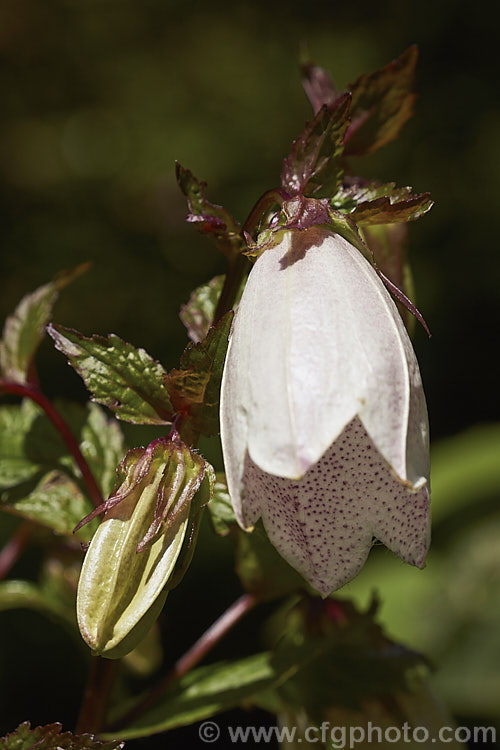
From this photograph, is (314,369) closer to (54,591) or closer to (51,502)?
(51,502)

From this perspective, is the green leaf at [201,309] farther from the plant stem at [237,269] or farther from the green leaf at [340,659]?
the green leaf at [340,659]

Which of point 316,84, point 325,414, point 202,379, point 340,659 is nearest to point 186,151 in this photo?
point 316,84

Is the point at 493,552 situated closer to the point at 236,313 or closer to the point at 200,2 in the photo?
the point at 236,313

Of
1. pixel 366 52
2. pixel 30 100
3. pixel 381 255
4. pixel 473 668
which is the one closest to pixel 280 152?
pixel 366 52

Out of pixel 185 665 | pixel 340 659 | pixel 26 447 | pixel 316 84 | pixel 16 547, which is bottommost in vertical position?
pixel 340 659

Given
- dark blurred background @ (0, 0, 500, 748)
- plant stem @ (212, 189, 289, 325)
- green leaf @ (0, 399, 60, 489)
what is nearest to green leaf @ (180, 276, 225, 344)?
plant stem @ (212, 189, 289, 325)
